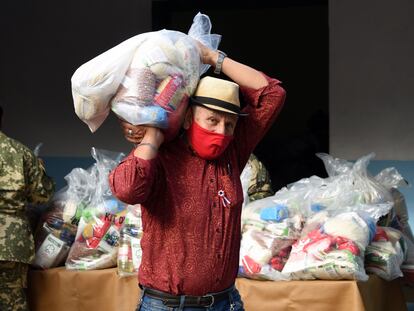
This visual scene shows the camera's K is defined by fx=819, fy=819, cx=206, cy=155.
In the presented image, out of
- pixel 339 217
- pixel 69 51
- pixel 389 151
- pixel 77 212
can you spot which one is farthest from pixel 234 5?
pixel 339 217

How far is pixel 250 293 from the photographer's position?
152 inches

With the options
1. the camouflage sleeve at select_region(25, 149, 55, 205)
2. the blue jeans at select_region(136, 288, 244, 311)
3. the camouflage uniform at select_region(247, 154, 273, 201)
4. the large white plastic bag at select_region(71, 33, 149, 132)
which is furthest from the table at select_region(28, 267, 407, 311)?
the large white plastic bag at select_region(71, 33, 149, 132)

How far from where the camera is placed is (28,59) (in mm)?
6906

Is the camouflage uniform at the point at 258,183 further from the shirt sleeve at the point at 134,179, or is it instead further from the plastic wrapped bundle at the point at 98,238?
the shirt sleeve at the point at 134,179

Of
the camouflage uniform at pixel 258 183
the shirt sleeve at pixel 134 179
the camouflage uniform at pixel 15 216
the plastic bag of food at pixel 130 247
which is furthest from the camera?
the camouflage uniform at pixel 258 183

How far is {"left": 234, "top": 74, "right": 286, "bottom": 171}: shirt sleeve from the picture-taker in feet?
9.45

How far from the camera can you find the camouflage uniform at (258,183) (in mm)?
4598

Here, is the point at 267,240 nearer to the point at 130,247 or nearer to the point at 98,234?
the point at 130,247

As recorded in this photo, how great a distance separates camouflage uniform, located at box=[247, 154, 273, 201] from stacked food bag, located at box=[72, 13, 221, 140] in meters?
1.96

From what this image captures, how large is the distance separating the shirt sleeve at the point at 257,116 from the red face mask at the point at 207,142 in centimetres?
19

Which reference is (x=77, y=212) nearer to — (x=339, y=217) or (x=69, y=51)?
(x=339, y=217)

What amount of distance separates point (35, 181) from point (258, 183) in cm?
124

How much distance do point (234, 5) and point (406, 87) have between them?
173 centimetres

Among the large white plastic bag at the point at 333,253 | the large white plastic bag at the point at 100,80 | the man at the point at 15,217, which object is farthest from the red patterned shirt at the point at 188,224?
the man at the point at 15,217
